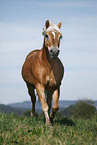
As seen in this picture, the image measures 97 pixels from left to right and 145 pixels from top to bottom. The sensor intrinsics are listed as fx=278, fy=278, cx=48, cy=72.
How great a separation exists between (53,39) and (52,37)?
61 mm

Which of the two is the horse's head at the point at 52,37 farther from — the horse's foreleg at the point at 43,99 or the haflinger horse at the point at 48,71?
the horse's foreleg at the point at 43,99

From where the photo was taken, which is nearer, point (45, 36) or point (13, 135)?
point (13, 135)

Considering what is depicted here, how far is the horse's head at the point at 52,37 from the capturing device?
21.4ft

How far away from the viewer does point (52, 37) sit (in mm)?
6746

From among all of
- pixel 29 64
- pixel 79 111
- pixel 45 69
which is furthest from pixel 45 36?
pixel 79 111

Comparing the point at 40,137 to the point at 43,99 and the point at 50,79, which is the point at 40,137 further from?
the point at 50,79

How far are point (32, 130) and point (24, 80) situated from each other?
3.40 m

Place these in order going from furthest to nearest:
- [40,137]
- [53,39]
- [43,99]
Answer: [43,99], [53,39], [40,137]

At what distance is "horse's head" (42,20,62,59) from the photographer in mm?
6510

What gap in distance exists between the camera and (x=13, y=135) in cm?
554

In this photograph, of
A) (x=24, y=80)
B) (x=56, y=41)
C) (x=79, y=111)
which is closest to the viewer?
(x=56, y=41)

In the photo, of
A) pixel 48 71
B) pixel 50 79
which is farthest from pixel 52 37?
pixel 50 79

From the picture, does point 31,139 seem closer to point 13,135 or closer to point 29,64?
point 13,135

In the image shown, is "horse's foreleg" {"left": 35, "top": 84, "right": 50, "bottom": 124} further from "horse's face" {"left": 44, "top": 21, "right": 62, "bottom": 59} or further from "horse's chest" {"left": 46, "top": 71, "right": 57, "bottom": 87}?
"horse's face" {"left": 44, "top": 21, "right": 62, "bottom": 59}
